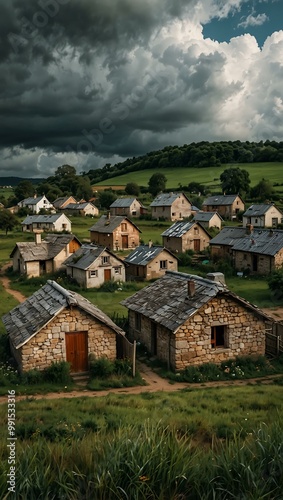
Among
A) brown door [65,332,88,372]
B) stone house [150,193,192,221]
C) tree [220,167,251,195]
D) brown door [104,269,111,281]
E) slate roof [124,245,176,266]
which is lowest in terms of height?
brown door [65,332,88,372]

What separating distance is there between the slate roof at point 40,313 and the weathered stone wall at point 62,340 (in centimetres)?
26

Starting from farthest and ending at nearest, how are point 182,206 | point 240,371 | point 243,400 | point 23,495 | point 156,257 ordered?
point 182,206
point 156,257
point 240,371
point 243,400
point 23,495

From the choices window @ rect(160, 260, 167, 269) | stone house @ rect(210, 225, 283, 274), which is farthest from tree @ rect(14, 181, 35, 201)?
window @ rect(160, 260, 167, 269)

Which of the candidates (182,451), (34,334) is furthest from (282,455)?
(34,334)

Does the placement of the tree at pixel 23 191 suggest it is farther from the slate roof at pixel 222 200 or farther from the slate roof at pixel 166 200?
the slate roof at pixel 222 200

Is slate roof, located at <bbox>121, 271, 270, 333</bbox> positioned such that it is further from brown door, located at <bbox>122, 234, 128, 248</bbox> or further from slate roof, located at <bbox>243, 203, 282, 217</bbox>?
slate roof, located at <bbox>243, 203, 282, 217</bbox>

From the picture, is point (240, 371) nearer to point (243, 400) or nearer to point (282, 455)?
point (243, 400)

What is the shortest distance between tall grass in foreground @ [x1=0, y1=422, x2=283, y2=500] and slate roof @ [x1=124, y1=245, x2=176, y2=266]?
3561 centimetres

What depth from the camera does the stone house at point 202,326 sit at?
18.8 m

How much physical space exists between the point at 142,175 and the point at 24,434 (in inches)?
5700

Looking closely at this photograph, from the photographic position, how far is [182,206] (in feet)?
270

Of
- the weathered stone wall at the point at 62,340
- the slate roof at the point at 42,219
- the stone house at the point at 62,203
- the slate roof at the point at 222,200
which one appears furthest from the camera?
the stone house at the point at 62,203

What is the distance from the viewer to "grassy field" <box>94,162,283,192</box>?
118 m

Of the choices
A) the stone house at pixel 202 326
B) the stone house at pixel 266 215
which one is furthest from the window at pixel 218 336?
the stone house at pixel 266 215
